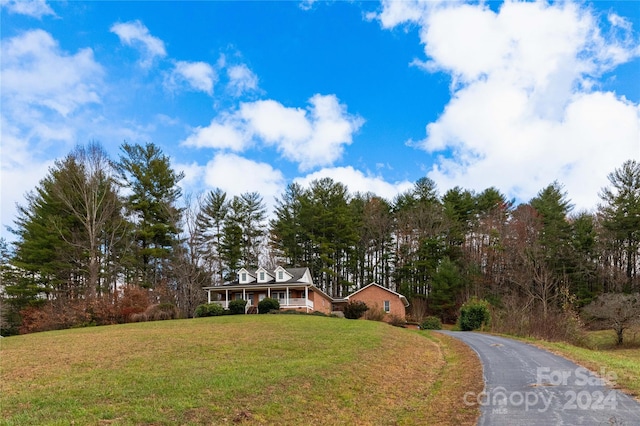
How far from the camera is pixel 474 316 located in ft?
101

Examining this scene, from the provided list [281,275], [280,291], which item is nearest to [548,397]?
[281,275]

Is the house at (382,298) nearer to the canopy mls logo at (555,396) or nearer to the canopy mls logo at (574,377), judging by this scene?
the canopy mls logo at (574,377)

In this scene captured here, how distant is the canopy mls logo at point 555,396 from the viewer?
815 centimetres

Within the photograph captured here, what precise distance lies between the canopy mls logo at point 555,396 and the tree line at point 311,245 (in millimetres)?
13628

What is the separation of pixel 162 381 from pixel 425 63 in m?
A: 17.0

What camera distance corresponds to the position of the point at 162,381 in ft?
30.5

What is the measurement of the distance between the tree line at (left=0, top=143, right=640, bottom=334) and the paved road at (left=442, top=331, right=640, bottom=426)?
40.5 feet

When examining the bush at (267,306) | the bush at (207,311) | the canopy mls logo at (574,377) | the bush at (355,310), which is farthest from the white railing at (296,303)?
the canopy mls logo at (574,377)

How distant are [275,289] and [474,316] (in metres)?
17.3

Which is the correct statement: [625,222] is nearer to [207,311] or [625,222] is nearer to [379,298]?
[379,298]

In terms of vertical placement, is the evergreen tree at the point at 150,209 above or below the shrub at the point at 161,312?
above

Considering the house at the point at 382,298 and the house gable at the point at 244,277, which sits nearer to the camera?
the house gable at the point at 244,277

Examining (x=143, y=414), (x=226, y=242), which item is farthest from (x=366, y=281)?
(x=143, y=414)

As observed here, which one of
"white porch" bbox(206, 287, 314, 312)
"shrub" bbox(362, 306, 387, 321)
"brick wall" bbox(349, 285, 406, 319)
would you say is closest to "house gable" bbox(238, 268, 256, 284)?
"white porch" bbox(206, 287, 314, 312)
